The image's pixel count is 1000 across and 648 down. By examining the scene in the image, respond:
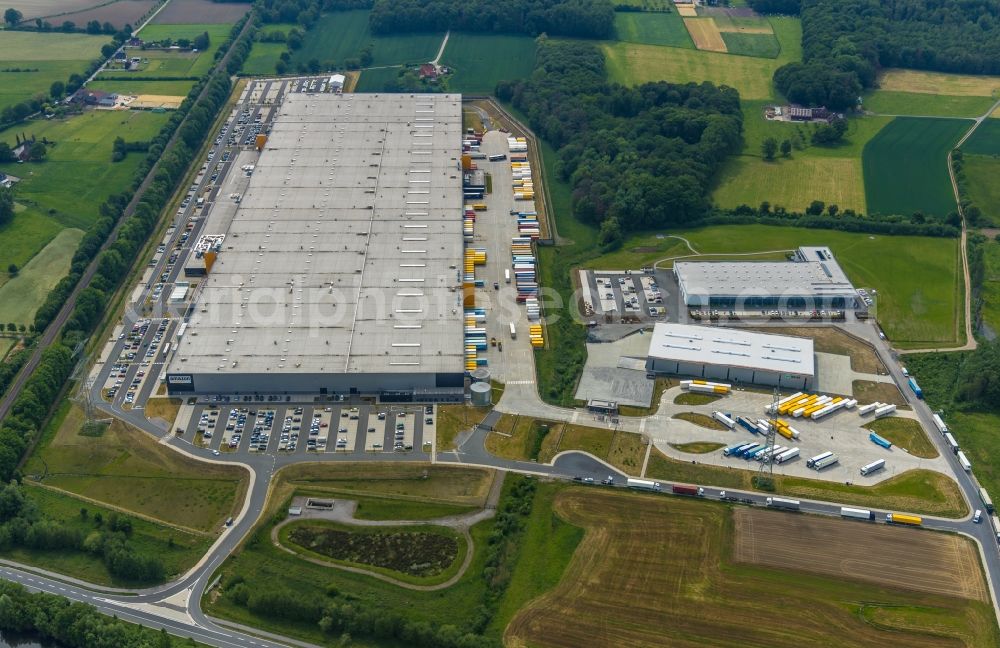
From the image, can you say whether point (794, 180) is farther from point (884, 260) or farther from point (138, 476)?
point (138, 476)

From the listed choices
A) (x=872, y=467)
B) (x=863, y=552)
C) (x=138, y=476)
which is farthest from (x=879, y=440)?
(x=138, y=476)

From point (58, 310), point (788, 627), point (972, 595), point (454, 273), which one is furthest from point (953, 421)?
point (58, 310)

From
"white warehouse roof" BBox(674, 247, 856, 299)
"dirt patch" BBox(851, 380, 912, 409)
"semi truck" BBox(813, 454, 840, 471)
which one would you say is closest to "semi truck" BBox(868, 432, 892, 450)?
"semi truck" BBox(813, 454, 840, 471)

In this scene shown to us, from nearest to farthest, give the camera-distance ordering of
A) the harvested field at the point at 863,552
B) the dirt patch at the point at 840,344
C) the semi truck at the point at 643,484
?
the harvested field at the point at 863,552, the semi truck at the point at 643,484, the dirt patch at the point at 840,344

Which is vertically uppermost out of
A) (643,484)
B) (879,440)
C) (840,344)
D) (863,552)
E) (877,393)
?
(643,484)

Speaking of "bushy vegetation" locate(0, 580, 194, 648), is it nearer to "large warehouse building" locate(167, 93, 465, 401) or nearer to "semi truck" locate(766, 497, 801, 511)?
"large warehouse building" locate(167, 93, 465, 401)

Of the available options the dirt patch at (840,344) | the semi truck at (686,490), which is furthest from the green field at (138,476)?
the dirt patch at (840,344)

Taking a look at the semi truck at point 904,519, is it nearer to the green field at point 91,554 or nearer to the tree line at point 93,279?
the green field at point 91,554
